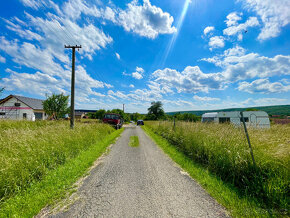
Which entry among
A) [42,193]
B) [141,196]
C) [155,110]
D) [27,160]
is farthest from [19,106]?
[155,110]

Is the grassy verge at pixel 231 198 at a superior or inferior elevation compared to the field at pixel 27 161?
inferior

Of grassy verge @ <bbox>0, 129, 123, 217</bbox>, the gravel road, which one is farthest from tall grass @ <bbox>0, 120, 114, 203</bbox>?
the gravel road

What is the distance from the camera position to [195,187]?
2783mm

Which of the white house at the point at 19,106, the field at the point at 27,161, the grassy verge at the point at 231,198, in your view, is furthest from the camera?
the white house at the point at 19,106

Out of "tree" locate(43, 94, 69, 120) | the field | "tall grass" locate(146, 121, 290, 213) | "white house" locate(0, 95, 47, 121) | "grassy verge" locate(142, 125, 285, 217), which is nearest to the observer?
"grassy verge" locate(142, 125, 285, 217)

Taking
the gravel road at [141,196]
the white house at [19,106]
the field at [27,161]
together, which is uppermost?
the white house at [19,106]

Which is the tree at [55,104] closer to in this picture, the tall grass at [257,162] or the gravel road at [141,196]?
the gravel road at [141,196]

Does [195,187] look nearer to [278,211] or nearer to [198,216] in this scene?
[198,216]

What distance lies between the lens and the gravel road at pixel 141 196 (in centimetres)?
199

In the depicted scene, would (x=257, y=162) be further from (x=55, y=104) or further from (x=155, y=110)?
(x=155, y=110)

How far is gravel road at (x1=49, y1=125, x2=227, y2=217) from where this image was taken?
199 centimetres

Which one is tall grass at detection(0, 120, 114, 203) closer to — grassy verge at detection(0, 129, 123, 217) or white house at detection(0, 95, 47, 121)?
grassy verge at detection(0, 129, 123, 217)

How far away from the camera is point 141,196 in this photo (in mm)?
2412

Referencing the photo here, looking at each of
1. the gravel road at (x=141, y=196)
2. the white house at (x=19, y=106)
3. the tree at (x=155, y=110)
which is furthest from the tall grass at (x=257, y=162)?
the tree at (x=155, y=110)
